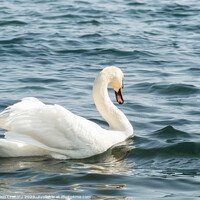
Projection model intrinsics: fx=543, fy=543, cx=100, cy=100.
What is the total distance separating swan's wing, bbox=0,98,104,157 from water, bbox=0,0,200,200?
246 millimetres

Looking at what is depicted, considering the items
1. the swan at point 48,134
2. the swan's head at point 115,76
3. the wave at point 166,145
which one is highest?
the swan's head at point 115,76

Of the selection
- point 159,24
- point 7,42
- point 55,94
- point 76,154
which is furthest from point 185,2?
point 76,154

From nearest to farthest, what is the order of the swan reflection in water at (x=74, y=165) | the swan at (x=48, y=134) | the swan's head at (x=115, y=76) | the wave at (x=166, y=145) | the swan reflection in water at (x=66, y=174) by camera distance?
the swan reflection in water at (x=66, y=174) < the swan reflection in water at (x=74, y=165) < the swan at (x=48, y=134) < the wave at (x=166, y=145) < the swan's head at (x=115, y=76)

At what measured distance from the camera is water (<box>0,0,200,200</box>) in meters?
6.82

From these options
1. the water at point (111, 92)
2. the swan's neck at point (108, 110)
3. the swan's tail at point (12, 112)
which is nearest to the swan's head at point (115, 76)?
the swan's neck at point (108, 110)

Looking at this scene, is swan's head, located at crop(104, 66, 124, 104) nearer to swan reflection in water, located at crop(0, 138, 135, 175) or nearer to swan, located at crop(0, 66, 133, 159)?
swan, located at crop(0, 66, 133, 159)

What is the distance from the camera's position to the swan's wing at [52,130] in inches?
299

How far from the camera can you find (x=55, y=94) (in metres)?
11.2

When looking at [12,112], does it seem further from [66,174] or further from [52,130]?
[66,174]

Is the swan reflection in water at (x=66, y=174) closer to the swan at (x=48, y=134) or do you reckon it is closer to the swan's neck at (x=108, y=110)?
the swan at (x=48, y=134)

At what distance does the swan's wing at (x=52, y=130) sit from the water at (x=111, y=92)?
0.81 ft

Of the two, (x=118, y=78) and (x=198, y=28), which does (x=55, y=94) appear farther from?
(x=198, y=28)

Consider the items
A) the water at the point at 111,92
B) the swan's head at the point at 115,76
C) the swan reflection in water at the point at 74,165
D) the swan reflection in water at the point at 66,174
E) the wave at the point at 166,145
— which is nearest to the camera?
the swan reflection in water at the point at 66,174

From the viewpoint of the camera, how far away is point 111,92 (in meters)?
11.7
